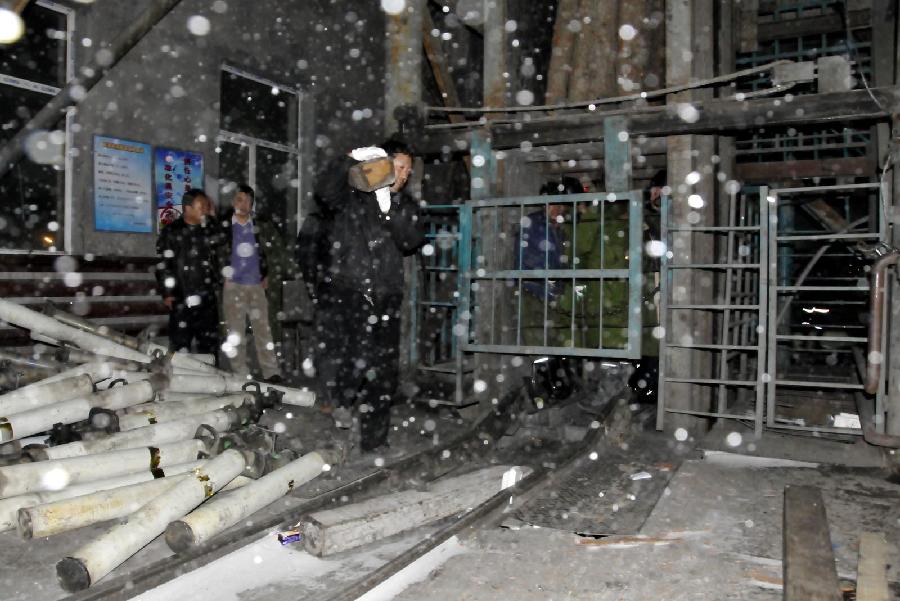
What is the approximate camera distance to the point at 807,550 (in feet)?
10.7

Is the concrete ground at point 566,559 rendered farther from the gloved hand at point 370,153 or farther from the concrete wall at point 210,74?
the concrete wall at point 210,74

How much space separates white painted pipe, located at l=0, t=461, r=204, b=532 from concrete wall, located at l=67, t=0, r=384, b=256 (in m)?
4.08

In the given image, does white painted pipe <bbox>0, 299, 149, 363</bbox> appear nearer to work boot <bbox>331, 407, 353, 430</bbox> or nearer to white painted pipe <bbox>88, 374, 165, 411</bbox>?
white painted pipe <bbox>88, 374, 165, 411</bbox>

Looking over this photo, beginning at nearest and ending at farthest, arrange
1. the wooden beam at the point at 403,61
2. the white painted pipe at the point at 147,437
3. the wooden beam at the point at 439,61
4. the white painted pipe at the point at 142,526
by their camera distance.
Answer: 1. the white painted pipe at the point at 142,526
2. the white painted pipe at the point at 147,437
3. the wooden beam at the point at 403,61
4. the wooden beam at the point at 439,61

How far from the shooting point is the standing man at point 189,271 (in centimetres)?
700

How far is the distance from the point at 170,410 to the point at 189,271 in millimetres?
2717

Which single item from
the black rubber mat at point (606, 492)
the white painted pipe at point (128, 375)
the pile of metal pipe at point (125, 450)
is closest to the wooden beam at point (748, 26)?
the black rubber mat at point (606, 492)

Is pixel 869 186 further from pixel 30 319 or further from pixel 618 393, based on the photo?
pixel 30 319

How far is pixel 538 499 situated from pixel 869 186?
3.36m

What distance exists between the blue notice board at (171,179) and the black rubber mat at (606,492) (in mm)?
5385

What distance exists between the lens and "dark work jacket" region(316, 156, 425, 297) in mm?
5137

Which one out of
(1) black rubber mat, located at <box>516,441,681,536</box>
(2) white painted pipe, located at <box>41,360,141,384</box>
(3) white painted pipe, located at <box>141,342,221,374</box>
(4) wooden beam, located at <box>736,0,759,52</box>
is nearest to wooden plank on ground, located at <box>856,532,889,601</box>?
(1) black rubber mat, located at <box>516,441,681,536</box>

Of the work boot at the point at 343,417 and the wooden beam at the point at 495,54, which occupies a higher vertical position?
the wooden beam at the point at 495,54

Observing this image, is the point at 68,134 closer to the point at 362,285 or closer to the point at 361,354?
the point at 362,285
